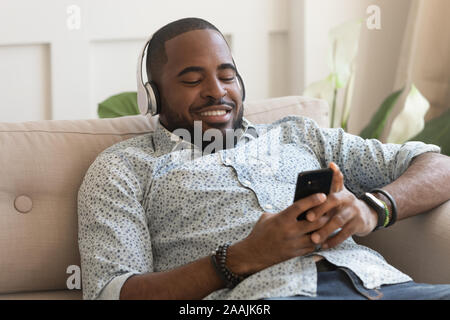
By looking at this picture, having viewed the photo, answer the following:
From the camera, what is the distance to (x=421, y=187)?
1336 millimetres

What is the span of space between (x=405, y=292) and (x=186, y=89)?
2.14ft

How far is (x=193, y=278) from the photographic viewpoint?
115 cm

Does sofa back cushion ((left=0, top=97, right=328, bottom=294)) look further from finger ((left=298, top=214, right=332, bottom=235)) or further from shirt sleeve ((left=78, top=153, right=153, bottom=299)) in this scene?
finger ((left=298, top=214, right=332, bottom=235))

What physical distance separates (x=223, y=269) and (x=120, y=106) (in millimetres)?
993

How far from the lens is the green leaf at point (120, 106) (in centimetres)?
199

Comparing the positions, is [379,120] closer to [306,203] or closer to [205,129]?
[205,129]

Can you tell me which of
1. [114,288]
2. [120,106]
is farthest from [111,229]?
[120,106]

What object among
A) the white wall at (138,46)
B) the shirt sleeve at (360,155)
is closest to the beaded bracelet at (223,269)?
the shirt sleeve at (360,155)

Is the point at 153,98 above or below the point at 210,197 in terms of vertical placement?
above

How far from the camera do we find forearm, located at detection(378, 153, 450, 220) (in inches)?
51.7

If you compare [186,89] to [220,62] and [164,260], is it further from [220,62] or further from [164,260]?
[164,260]

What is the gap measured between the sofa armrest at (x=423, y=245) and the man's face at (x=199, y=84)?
458 millimetres

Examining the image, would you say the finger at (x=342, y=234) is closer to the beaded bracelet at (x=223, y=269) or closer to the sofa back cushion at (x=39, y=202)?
the beaded bracelet at (x=223, y=269)

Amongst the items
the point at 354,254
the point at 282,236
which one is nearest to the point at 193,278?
the point at 282,236
